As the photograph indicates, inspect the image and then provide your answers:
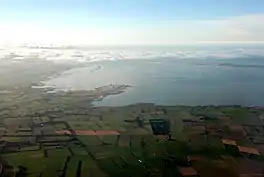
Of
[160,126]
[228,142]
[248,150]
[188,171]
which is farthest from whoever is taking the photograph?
[160,126]

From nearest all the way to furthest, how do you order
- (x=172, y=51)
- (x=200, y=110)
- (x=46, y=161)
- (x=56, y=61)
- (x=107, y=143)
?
1. (x=46, y=161)
2. (x=107, y=143)
3. (x=200, y=110)
4. (x=56, y=61)
5. (x=172, y=51)

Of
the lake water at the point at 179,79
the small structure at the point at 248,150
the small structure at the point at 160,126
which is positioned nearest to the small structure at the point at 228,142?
the small structure at the point at 248,150

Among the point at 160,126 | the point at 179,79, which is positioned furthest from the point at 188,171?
the point at 179,79

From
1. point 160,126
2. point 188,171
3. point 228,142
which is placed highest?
point 160,126

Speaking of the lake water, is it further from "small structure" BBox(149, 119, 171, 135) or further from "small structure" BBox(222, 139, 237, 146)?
"small structure" BBox(222, 139, 237, 146)

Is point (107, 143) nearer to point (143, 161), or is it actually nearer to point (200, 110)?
point (143, 161)

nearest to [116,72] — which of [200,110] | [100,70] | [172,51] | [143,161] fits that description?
[100,70]

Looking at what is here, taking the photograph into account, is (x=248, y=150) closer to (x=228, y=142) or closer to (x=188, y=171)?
(x=228, y=142)

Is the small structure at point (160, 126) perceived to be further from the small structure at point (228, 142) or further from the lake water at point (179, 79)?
the lake water at point (179, 79)
